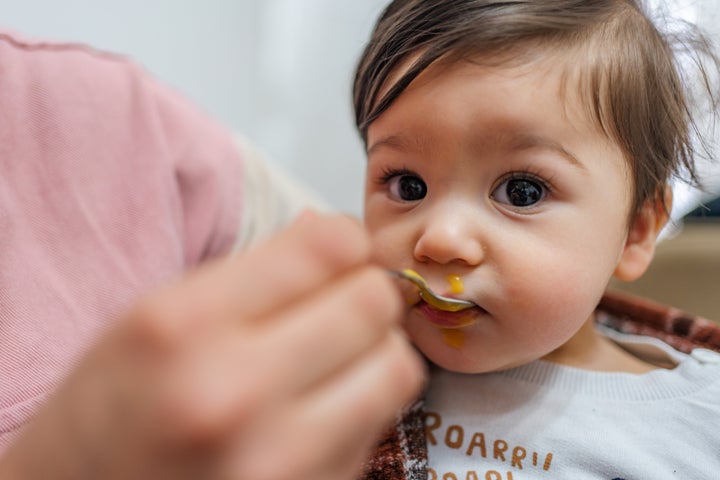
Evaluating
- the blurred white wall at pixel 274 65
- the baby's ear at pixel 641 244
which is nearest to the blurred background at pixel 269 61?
the blurred white wall at pixel 274 65

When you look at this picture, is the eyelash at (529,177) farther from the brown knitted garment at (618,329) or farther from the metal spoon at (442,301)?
the brown knitted garment at (618,329)

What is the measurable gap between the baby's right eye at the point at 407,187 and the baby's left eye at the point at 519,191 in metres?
0.07

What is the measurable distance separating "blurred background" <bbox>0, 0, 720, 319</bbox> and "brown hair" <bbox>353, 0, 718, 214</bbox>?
441 mm

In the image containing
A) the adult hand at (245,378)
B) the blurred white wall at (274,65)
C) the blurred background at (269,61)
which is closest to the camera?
the adult hand at (245,378)

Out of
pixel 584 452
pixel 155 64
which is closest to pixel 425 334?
pixel 584 452

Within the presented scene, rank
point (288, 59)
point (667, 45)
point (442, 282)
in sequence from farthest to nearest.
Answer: point (288, 59) < point (667, 45) < point (442, 282)

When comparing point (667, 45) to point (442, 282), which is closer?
point (442, 282)

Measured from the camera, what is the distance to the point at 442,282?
1.81ft

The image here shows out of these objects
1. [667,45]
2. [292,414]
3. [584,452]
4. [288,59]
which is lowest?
[584,452]

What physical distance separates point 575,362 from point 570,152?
0.83ft

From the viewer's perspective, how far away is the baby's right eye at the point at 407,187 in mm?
606

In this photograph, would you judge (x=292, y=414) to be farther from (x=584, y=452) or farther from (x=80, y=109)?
(x=80, y=109)

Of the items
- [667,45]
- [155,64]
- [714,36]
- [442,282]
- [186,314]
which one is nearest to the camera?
[186,314]

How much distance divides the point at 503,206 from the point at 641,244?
209 millimetres
